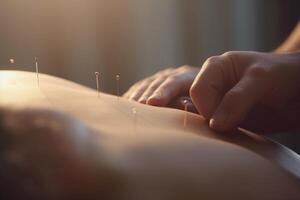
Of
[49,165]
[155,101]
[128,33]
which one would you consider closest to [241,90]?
[155,101]

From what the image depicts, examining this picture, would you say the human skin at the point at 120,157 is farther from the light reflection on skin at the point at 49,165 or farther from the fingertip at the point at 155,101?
the fingertip at the point at 155,101

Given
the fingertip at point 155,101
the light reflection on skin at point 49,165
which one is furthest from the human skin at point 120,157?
the fingertip at point 155,101

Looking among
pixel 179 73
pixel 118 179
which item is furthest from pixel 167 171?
pixel 179 73

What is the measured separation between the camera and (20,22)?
4.99 feet

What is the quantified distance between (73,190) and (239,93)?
28 cm

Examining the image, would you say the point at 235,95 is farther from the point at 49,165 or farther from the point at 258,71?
the point at 49,165

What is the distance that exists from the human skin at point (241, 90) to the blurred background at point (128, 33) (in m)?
0.77

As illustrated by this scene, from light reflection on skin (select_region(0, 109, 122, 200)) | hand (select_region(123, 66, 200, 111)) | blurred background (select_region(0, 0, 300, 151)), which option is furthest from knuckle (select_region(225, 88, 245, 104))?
blurred background (select_region(0, 0, 300, 151))

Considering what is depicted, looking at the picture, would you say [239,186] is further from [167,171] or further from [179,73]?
[179,73]

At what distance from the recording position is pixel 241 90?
63cm

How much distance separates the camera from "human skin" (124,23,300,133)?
24.9 inches

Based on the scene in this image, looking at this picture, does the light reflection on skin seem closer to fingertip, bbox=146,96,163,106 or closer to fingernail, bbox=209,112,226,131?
fingernail, bbox=209,112,226,131

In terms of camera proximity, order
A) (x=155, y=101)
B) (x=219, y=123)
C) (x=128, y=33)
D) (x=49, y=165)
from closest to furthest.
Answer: (x=49, y=165)
(x=219, y=123)
(x=155, y=101)
(x=128, y=33)

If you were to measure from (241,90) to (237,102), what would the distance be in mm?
17
